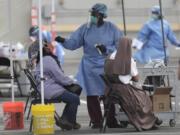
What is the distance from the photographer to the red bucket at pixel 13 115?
11.7 metres

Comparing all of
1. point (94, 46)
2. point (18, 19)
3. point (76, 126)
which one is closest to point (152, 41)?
point (94, 46)

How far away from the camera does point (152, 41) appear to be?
15.2 m

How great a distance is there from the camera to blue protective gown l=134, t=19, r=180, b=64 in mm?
14992

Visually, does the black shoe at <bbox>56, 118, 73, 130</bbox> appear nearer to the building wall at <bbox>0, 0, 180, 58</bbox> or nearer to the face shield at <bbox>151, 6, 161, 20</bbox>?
the face shield at <bbox>151, 6, 161, 20</bbox>

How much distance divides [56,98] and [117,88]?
0.85m

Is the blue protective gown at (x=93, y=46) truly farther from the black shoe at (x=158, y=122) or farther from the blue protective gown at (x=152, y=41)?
the blue protective gown at (x=152, y=41)

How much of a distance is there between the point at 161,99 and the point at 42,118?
5.98 feet

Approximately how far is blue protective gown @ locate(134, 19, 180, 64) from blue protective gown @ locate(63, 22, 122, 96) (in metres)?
3.33

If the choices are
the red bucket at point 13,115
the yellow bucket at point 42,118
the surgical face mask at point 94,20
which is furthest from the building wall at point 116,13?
the yellow bucket at point 42,118

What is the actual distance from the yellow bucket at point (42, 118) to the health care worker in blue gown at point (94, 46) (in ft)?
3.18

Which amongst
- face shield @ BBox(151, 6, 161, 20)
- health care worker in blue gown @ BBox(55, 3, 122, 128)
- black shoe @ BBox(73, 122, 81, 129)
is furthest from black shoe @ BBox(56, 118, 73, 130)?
face shield @ BBox(151, 6, 161, 20)

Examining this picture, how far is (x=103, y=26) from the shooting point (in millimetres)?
11680

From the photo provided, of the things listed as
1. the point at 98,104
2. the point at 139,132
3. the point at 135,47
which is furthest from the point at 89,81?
the point at 135,47

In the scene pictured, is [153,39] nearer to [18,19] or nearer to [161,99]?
[161,99]
